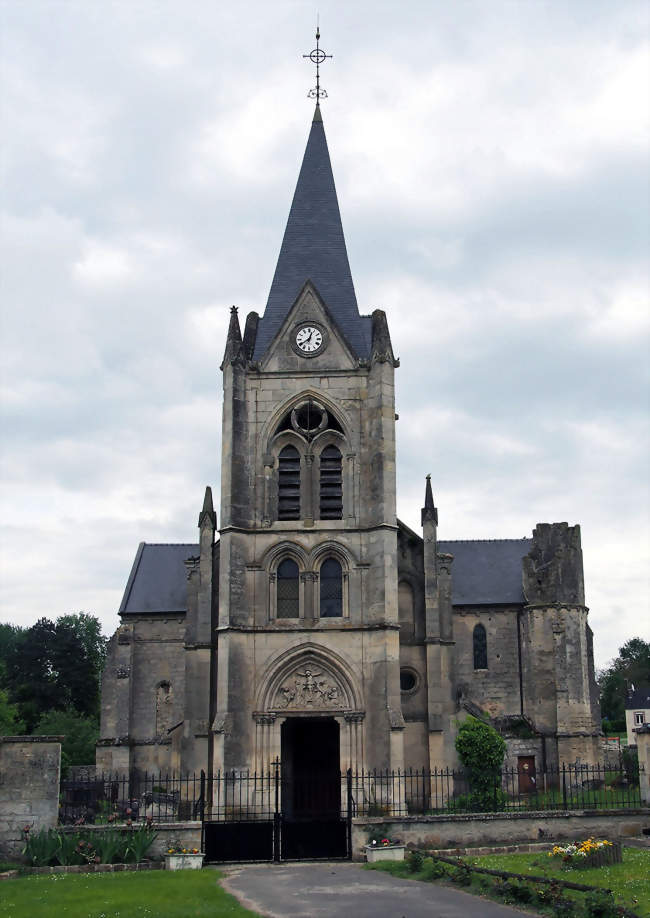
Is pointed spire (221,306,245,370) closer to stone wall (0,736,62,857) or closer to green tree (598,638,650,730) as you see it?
stone wall (0,736,62,857)

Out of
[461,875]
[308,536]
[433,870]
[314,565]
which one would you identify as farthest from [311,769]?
[461,875]

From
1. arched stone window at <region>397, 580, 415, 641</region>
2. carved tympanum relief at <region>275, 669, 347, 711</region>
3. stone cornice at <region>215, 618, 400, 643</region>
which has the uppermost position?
arched stone window at <region>397, 580, 415, 641</region>

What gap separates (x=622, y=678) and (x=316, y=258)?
3430 inches

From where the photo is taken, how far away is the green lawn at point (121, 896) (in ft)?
53.2

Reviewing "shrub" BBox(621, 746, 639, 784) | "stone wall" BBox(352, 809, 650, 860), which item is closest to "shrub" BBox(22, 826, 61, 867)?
"stone wall" BBox(352, 809, 650, 860)

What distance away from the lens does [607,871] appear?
1881 cm

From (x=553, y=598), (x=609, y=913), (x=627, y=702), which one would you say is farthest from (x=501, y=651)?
(x=627, y=702)

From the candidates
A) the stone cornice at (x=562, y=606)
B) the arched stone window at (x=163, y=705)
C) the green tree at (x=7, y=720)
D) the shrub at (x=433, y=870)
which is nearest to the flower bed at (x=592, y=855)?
the shrub at (x=433, y=870)

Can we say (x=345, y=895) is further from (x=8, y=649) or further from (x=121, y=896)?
(x=8, y=649)

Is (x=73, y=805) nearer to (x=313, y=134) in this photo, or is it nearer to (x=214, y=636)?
(x=214, y=636)

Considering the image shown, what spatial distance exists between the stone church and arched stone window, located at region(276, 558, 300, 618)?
0.16 ft

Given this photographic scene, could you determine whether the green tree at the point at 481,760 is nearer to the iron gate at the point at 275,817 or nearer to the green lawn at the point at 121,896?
the iron gate at the point at 275,817

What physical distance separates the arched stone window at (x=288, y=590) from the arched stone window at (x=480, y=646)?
15232mm

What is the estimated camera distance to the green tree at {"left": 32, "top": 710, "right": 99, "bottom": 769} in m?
55.1
